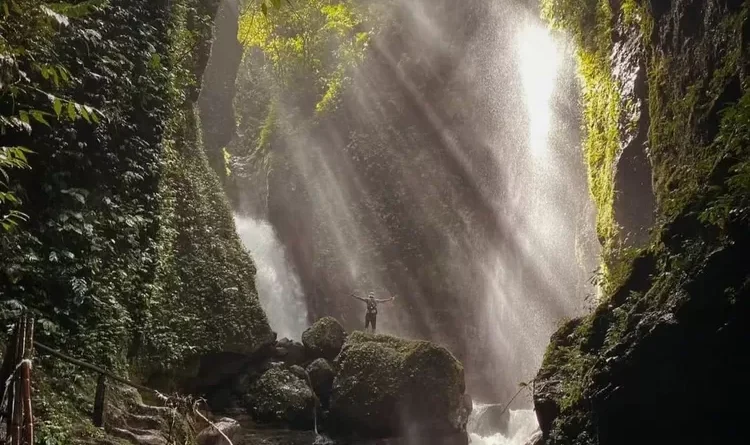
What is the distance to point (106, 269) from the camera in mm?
7930

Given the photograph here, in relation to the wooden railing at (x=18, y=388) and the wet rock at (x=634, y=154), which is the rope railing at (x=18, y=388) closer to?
the wooden railing at (x=18, y=388)

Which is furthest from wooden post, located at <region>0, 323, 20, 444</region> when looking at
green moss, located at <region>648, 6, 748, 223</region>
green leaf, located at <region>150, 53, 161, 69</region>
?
green leaf, located at <region>150, 53, 161, 69</region>

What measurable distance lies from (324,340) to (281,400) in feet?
9.28

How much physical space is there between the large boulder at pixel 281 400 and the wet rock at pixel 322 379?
701 millimetres

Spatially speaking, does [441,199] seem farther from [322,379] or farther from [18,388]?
[18,388]

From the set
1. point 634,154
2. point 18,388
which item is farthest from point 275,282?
point 18,388

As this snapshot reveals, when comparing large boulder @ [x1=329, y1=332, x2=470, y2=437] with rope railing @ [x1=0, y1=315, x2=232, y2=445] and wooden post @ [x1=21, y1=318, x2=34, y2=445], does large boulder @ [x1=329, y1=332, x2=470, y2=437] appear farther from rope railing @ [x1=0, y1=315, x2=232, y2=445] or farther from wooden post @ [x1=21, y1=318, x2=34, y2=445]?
wooden post @ [x1=21, y1=318, x2=34, y2=445]

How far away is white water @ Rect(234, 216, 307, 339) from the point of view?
23750 millimetres

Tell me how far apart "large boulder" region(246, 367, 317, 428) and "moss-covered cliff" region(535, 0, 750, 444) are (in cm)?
663

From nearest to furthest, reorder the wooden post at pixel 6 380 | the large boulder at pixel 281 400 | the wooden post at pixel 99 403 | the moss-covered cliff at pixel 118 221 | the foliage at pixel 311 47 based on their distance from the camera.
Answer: the wooden post at pixel 6 380 → the wooden post at pixel 99 403 → the moss-covered cliff at pixel 118 221 → the large boulder at pixel 281 400 → the foliage at pixel 311 47

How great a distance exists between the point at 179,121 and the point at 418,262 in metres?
13.3

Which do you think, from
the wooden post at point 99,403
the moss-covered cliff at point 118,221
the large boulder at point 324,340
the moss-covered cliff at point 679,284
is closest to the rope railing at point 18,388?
the moss-covered cliff at point 118,221

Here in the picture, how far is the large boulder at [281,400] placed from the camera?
1247 centimetres

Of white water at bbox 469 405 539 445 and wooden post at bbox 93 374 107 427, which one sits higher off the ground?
white water at bbox 469 405 539 445
